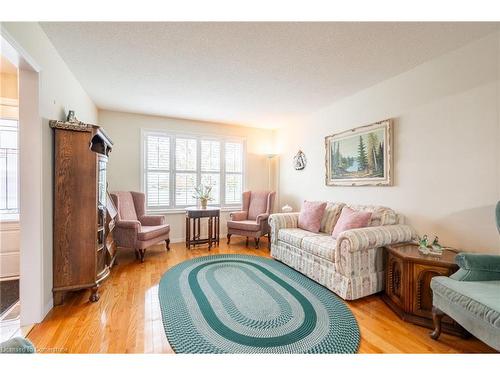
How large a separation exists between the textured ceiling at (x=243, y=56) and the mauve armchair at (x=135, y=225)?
1605 mm

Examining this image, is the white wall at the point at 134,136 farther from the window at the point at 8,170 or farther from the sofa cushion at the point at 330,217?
the sofa cushion at the point at 330,217

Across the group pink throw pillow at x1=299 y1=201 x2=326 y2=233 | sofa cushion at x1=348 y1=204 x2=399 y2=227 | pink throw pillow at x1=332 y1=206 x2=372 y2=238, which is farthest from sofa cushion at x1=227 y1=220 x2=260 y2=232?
sofa cushion at x1=348 y1=204 x2=399 y2=227

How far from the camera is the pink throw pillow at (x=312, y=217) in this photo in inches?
125

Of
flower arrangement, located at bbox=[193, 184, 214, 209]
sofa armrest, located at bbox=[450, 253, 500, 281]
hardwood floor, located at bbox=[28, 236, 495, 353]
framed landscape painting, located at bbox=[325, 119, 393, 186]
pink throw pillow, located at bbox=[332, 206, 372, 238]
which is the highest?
framed landscape painting, located at bbox=[325, 119, 393, 186]

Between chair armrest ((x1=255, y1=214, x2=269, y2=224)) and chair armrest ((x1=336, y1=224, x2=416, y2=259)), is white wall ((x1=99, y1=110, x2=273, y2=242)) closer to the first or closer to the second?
chair armrest ((x1=255, y1=214, x2=269, y2=224))

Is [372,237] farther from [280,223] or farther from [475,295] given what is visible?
Result: [280,223]

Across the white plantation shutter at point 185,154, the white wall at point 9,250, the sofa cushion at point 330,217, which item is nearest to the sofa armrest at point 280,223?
the sofa cushion at point 330,217

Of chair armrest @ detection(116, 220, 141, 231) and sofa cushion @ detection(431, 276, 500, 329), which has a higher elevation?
chair armrest @ detection(116, 220, 141, 231)

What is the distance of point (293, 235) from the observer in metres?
2.98

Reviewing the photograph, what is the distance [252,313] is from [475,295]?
157cm

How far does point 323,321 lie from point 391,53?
2584 mm

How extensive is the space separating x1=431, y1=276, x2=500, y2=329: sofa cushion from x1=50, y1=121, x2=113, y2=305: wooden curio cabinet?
117 inches

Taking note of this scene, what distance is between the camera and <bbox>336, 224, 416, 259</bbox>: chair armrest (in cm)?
213
